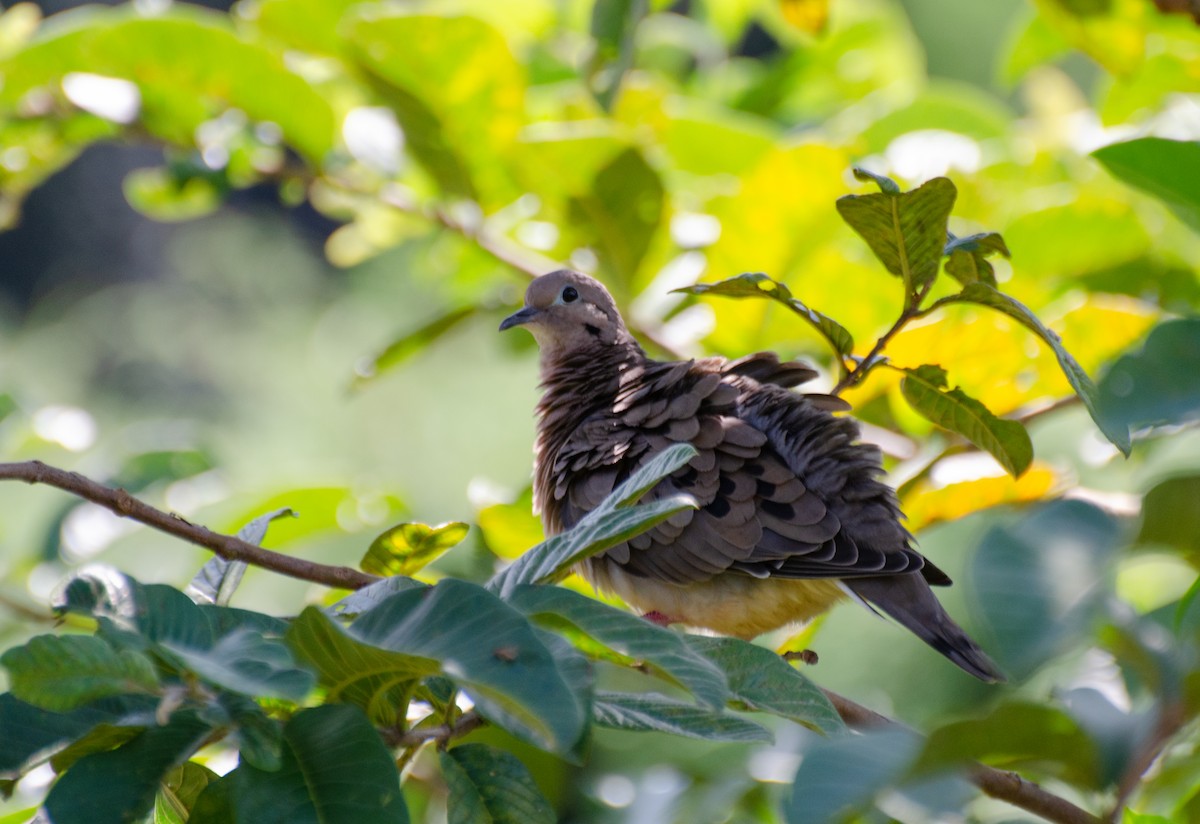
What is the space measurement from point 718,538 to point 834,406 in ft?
0.88

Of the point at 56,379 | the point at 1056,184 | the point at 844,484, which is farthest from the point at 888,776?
the point at 56,379

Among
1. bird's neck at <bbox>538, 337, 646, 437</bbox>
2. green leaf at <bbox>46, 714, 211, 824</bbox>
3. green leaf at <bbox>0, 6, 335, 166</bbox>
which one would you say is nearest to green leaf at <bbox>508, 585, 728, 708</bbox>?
green leaf at <bbox>46, 714, 211, 824</bbox>

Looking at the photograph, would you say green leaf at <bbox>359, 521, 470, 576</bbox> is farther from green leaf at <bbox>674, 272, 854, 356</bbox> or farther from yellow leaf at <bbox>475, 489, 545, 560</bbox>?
yellow leaf at <bbox>475, 489, 545, 560</bbox>

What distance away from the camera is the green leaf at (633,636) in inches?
33.6

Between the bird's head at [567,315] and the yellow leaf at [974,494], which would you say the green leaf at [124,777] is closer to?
the yellow leaf at [974,494]

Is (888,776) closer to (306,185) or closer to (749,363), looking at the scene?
(749,363)

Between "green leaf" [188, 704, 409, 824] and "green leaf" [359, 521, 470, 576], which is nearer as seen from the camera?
"green leaf" [188, 704, 409, 824]

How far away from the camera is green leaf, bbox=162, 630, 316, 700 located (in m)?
0.74

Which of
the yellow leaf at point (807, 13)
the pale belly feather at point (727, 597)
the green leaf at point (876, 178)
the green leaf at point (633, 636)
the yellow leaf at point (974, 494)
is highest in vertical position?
the green leaf at point (876, 178)

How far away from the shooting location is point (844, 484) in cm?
179

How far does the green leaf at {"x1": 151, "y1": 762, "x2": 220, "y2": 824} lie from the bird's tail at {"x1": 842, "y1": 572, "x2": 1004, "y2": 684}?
1.01 m

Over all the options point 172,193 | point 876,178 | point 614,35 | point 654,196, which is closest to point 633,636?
point 876,178

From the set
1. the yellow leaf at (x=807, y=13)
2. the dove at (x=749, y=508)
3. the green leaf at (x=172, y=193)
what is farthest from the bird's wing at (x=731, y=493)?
the green leaf at (x=172, y=193)

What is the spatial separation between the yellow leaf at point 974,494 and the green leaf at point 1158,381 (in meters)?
Answer: 0.71
